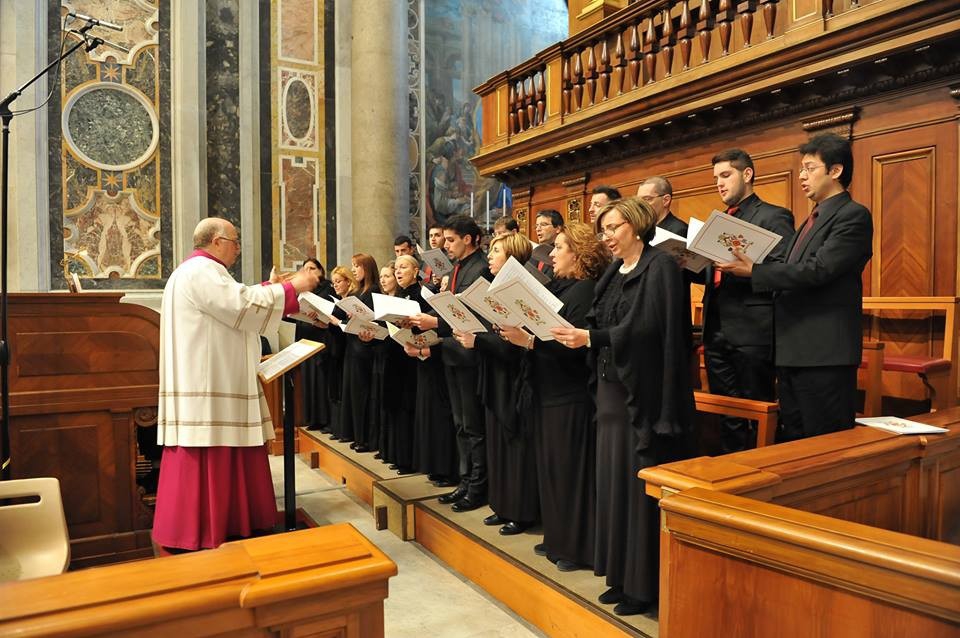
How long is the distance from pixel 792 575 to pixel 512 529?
7.88ft

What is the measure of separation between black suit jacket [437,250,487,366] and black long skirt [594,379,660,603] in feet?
4.26

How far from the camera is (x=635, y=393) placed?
281 cm

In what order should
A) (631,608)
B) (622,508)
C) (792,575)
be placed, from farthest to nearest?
(622,508) < (631,608) < (792,575)

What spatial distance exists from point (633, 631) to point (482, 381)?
5.40 feet

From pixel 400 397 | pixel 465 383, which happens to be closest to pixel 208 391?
pixel 465 383

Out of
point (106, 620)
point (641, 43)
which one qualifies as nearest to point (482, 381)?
point (106, 620)

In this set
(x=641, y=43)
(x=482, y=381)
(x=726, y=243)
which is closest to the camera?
(x=726, y=243)

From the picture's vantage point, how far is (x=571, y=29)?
29.6 feet

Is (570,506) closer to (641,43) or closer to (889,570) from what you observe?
(889,570)

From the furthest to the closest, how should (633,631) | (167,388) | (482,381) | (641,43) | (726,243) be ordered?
1. (641,43)
2. (482,381)
3. (167,388)
4. (726,243)
5. (633,631)

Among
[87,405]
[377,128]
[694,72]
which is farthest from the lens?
[377,128]

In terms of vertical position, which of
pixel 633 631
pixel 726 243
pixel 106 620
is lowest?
pixel 633 631

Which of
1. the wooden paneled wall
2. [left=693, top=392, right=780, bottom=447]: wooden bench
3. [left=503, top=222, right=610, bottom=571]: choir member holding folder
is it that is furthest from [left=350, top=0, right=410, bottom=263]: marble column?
[left=693, top=392, right=780, bottom=447]: wooden bench

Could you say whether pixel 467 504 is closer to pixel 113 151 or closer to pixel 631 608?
pixel 631 608
